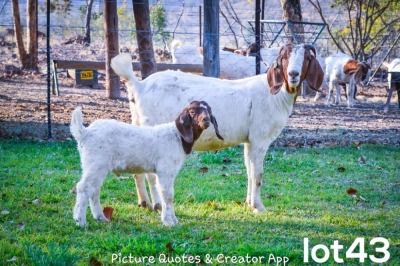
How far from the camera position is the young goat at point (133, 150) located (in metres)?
6.37

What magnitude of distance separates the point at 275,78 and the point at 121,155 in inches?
81.2

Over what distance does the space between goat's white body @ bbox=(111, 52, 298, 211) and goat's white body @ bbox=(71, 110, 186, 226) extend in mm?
889

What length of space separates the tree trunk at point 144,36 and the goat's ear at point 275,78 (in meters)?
5.79

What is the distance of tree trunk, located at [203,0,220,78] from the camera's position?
11164 millimetres

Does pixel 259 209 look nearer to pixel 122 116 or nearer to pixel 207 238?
pixel 207 238

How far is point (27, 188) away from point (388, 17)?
20.1m

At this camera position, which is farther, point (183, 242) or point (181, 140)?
point (181, 140)

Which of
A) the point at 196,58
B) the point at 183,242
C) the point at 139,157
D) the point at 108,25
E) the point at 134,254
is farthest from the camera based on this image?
the point at 196,58

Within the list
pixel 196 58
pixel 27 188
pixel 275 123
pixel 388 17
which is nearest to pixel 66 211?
A: pixel 27 188

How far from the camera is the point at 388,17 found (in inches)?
1011

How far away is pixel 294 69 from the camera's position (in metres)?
7.39

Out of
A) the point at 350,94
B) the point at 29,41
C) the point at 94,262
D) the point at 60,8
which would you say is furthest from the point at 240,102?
the point at 60,8

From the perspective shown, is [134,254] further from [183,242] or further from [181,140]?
[181,140]

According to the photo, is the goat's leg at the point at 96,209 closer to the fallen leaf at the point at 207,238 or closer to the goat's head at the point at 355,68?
the fallen leaf at the point at 207,238
